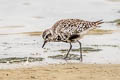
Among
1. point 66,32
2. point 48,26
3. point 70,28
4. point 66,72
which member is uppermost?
point 70,28

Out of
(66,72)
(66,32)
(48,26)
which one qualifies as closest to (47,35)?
(66,32)

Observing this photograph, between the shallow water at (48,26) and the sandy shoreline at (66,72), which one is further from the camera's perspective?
the shallow water at (48,26)

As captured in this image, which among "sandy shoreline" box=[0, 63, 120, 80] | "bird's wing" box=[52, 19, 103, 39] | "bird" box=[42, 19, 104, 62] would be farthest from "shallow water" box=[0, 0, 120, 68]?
"sandy shoreline" box=[0, 63, 120, 80]

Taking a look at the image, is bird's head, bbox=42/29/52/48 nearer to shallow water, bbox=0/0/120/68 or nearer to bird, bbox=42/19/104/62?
bird, bbox=42/19/104/62

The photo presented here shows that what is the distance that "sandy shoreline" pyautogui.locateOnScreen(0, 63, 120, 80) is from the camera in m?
11.6

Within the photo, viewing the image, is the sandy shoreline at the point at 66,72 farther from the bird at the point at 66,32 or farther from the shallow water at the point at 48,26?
the bird at the point at 66,32

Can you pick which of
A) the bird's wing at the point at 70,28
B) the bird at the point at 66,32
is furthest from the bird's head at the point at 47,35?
the bird's wing at the point at 70,28

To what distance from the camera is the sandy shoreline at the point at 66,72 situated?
11609 mm

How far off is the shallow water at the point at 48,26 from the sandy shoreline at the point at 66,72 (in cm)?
73

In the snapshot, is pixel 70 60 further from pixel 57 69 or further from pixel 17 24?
pixel 17 24

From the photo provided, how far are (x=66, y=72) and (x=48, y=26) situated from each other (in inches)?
315

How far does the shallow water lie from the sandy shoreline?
727mm

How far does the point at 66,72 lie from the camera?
40.0ft

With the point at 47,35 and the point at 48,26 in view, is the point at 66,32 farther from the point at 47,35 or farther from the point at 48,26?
the point at 48,26
